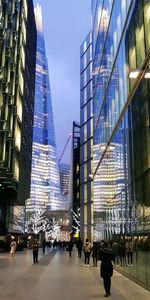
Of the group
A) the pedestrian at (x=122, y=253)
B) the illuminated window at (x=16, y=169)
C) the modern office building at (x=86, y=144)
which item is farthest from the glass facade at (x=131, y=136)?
the modern office building at (x=86, y=144)

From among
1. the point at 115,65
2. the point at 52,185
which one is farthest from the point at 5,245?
the point at 52,185

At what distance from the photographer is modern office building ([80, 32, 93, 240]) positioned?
64750mm

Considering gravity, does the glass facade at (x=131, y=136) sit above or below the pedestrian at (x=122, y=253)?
above

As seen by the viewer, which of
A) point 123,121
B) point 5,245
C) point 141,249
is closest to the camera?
point 141,249

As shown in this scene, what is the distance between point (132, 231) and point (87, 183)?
48.2 m

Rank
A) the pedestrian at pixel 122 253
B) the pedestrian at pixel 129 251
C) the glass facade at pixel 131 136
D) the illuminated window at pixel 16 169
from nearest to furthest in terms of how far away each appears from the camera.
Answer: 1. the glass facade at pixel 131 136
2. the pedestrian at pixel 129 251
3. the pedestrian at pixel 122 253
4. the illuminated window at pixel 16 169

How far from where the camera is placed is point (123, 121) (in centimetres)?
2222

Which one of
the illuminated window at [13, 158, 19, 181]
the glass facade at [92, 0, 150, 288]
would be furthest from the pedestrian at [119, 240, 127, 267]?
the illuminated window at [13, 158, 19, 181]

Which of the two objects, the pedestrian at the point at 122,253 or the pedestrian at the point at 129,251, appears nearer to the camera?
the pedestrian at the point at 129,251

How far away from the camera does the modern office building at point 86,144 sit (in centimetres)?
6475

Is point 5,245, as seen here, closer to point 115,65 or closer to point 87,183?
point 87,183

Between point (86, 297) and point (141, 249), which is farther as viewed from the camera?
point (141, 249)

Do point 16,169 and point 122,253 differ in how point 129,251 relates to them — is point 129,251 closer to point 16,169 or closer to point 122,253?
point 122,253

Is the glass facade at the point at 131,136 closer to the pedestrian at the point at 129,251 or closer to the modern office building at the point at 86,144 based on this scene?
the pedestrian at the point at 129,251
